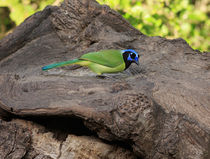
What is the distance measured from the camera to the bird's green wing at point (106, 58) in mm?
3639

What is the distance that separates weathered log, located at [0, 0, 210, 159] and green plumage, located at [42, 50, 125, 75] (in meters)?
0.12

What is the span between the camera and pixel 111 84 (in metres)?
3.31

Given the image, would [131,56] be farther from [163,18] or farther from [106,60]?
Result: [163,18]

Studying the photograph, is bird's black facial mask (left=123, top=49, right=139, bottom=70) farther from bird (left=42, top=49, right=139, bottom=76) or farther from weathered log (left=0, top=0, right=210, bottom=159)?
weathered log (left=0, top=0, right=210, bottom=159)

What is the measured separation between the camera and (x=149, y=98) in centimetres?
296

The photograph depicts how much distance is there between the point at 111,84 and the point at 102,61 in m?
0.44

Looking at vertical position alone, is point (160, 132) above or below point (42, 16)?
below

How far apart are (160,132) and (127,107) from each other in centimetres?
48

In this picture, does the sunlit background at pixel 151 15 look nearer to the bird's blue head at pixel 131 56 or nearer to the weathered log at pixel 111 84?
the weathered log at pixel 111 84

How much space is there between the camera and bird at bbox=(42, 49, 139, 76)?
3645 millimetres

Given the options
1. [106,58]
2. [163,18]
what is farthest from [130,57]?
[163,18]

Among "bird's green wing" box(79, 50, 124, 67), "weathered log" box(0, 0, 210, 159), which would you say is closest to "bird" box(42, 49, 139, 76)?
"bird's green wing" box(79, 50, 124, 67)

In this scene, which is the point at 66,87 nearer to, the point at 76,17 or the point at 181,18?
the point at 76,17

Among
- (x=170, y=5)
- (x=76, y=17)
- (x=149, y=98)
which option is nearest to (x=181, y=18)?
(x=170, y=5)
